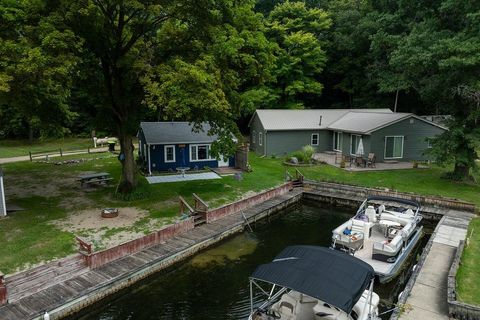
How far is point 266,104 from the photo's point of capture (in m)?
46.0

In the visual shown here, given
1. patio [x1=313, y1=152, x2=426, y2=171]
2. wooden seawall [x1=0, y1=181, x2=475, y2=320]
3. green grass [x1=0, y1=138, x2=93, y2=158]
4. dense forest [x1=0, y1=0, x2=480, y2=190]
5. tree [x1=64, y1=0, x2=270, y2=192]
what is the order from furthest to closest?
green grass [x1=0, y1=138, x2=93, y2=158]
patio [x1=313, y1=152, x2=426, y2=171]
tree [x1=64, y1=0, x2=270, y2=192]
dense forest [x1=0, y1=0, x2=480, y2=190]
wooden seawall [x1=0, y1=181, x2=475, y2=320]

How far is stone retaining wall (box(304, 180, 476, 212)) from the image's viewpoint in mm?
20312

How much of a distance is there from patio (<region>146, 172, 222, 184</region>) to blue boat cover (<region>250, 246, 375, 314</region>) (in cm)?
1547

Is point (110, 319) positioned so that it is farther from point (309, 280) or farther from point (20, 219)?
point (20, 219)

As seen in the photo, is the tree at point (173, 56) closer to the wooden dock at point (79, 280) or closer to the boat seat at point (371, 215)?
the wooden dock at point (79, 280)

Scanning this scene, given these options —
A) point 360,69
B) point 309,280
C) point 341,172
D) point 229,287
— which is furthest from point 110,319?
point 360,69

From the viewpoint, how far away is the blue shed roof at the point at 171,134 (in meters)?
27.7

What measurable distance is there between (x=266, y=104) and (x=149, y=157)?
72.2 feet

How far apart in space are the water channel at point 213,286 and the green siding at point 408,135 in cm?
1346

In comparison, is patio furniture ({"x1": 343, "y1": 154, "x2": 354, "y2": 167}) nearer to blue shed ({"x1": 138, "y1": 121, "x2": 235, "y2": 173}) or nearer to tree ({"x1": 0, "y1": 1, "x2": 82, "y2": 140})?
blue shed ({"x1": 138, "y1": 121, "x2": 235, "y2": 173})

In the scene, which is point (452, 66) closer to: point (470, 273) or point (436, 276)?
point (470, 273)

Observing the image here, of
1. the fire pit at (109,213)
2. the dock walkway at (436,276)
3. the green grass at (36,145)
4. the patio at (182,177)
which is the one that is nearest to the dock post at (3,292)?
the fire pit at (109,213)

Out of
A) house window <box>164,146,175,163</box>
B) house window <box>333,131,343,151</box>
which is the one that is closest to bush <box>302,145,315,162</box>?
house window <box>333,131,343,151</box>

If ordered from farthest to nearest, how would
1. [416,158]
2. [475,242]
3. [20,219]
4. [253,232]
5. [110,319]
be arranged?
1. [416,158]
2. [253,232]
3. [20,219]
4. [475,242]
5. [110,319]
